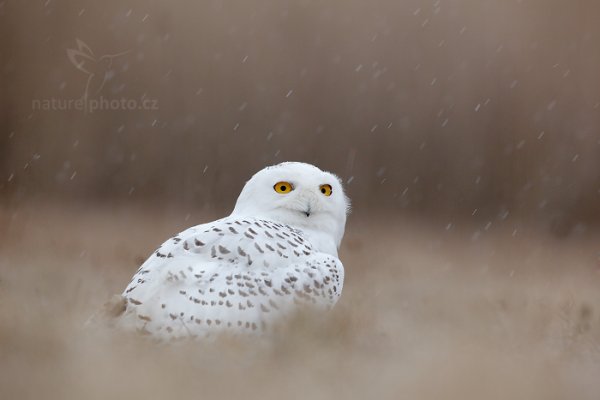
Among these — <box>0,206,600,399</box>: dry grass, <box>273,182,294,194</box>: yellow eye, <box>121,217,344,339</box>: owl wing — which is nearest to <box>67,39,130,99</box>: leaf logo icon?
<box>0,206,600,399</box>: dry grass

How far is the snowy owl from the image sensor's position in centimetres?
284

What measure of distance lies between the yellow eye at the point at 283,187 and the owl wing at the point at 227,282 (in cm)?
38

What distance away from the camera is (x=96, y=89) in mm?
7059

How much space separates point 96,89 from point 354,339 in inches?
194

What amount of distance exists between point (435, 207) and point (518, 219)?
2.31 feet

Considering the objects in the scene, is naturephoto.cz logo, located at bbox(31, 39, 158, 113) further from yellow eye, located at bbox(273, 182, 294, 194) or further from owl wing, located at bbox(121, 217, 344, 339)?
owl wing, located at bbox(121, 217, 344, 339)

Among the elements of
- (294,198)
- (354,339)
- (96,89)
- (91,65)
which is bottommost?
(354,339)

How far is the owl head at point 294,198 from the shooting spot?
3662 mm

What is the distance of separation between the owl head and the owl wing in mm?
337

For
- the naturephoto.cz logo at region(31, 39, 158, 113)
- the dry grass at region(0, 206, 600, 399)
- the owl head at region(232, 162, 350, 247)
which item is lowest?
the dry grass at region(0, 206, 600, 399)

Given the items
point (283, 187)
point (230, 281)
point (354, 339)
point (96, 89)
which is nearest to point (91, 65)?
point (96, 89)

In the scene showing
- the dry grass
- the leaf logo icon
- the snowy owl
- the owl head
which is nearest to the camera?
the dry grass

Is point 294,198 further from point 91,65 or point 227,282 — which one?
point 91,65

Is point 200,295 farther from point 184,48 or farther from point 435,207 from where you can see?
point 184,48
